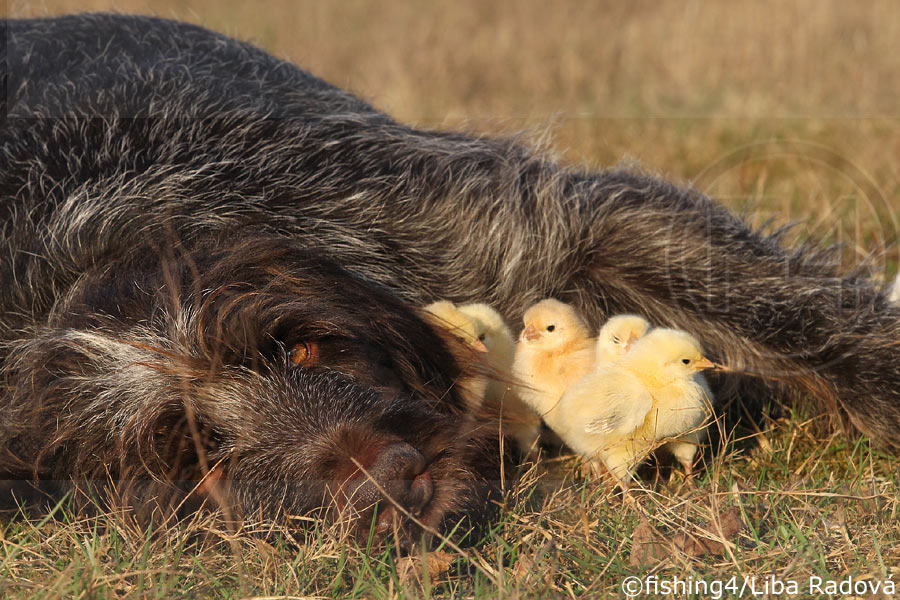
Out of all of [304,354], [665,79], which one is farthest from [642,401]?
[665,79]

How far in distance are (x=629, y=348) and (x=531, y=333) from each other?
0.34 meters

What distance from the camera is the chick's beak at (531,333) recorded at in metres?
3.51

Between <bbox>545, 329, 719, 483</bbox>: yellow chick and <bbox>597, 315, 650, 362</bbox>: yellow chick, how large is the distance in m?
0.12

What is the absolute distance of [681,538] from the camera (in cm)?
278

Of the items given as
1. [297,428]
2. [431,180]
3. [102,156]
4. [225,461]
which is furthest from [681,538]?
[102,156]

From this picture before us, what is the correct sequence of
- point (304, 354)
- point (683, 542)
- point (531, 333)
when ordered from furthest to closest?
point (531, 333) < point (304, 354) < point (683, 542)

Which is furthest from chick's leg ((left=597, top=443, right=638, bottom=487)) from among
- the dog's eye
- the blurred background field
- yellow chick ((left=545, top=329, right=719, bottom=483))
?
the blurred background field

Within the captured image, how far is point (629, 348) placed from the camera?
3.37m

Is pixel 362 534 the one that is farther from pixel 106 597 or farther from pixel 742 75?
pixel 742 75

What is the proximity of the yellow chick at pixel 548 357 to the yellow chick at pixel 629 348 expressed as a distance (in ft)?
0.33

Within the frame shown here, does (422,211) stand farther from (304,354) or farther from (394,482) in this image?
(394,482)

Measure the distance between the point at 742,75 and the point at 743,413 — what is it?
4.75 metres

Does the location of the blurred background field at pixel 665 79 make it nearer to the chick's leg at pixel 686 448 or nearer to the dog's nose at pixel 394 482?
the chick's leg at pixel 686 448

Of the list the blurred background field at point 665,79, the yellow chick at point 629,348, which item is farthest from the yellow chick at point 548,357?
the blurred background field at point 665,79
